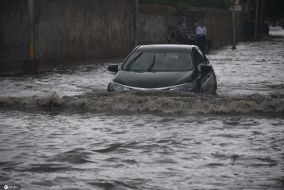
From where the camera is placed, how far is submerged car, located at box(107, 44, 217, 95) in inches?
535

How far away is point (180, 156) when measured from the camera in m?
9.09

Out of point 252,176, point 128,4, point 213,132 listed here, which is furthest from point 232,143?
point 128,4

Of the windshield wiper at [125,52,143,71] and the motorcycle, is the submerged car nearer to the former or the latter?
the windshield wiper at [125,52,143,71]

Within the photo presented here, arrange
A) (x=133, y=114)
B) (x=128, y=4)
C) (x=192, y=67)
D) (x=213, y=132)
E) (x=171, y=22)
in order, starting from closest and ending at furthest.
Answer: (x=213, y=132)
(x=133, y=114)
(x=192, y=67)
(x=128, y=4)
(x=171, y=22)

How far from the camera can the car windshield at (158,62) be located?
47.7ft

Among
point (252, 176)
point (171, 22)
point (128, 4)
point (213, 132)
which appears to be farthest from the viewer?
point (171, 22)

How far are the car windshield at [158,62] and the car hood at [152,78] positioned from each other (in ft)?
1.05

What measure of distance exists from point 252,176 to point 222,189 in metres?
0.77

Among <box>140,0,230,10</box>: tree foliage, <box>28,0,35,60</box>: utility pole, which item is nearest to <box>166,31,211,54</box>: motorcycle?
<box>140,0,230,10</box>: tree foliage

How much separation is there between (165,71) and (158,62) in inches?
20.3

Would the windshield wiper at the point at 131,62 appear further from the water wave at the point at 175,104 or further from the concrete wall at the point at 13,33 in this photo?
the concrete wall at the point at 13,33

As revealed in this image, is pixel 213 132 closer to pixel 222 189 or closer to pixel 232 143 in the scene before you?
pixel 232 143

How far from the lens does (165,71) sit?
1432cm

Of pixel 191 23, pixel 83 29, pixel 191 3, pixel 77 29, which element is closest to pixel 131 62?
pixel 77 29
